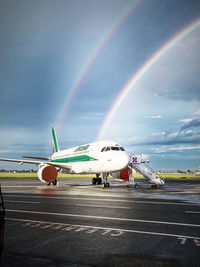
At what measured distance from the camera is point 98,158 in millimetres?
26750

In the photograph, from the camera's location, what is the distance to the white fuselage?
82.6 ft

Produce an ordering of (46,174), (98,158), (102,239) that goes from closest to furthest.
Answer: (102,239) → (98,158) → (46,174)

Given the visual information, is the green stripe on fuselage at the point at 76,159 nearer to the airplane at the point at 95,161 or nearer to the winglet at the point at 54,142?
the airplane at the point at 95,161

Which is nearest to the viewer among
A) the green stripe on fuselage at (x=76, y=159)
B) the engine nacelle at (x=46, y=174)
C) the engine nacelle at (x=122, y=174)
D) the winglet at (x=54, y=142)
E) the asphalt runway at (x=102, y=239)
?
the asphalt runway at (x=102, y=239)

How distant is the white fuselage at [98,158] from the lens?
82.6ft

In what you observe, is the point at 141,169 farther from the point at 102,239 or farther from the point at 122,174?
the point at 102,239

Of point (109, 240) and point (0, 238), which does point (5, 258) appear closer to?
point (0, 238)

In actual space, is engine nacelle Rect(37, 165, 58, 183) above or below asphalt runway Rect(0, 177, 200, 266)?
above

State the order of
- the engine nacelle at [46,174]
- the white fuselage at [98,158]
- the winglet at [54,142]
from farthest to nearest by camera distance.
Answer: the winglet at [54,142] → the engine nacelle at [46,174] → the white fuselage at [98,158]

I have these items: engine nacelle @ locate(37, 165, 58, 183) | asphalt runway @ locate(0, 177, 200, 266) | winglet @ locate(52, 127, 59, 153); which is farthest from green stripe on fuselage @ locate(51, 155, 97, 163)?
asphalt runway @ locate(0, 177, 200, 266)

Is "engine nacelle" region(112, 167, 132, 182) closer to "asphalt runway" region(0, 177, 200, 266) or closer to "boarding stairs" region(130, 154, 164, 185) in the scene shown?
"boarding stairs" region(130, 154, 164, 185)

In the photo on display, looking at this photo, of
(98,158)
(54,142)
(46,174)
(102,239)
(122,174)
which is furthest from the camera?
(54,142)

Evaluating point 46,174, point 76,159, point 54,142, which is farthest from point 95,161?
point 54,142

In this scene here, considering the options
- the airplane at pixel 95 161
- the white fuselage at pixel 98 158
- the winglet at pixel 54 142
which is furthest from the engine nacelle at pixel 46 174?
the winglet at pixel 54 142
